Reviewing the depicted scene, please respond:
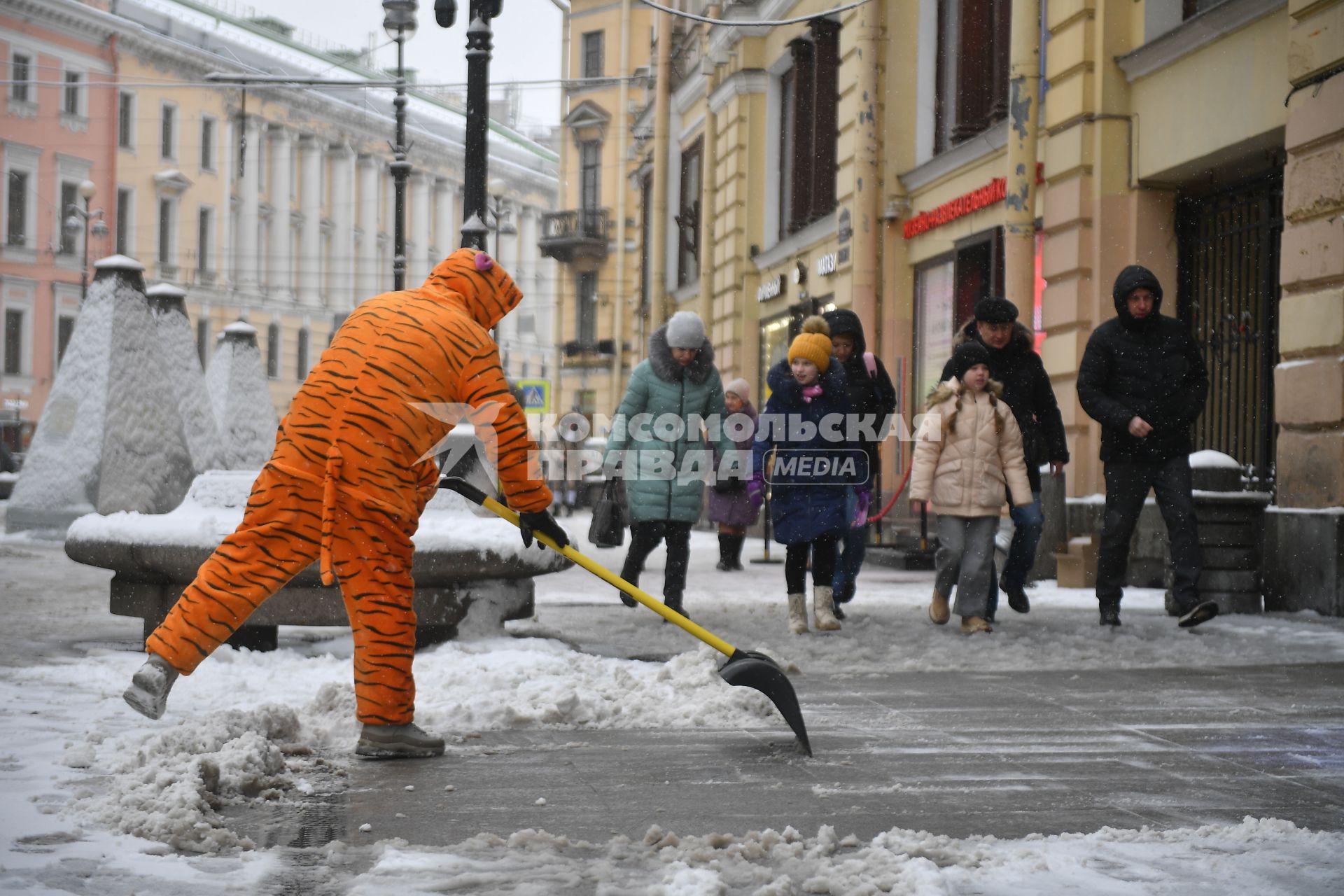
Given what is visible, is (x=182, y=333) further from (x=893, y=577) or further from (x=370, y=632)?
(x=370, y=632)

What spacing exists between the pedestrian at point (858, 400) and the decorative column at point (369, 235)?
30.6 meters

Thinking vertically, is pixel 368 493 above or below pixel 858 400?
below

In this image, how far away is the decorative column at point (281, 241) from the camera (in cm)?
3916

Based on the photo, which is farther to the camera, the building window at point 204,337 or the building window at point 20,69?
the building window at point 204,337

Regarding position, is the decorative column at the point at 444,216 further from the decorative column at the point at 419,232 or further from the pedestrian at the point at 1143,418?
the pedestrian at the point at 1143,418

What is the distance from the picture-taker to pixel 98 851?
3.39 meters

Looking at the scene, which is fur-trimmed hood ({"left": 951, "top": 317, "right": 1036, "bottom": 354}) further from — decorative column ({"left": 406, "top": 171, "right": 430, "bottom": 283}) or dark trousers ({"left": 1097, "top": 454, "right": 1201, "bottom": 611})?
decorative column ({"left": 406, "top": 171, "right": 430, "bottom": 283})

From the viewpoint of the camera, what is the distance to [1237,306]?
420 inches

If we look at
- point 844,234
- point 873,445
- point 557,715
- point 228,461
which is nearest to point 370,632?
point 557,715

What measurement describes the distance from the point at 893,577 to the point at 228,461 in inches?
285

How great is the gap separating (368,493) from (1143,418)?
16.5 feet

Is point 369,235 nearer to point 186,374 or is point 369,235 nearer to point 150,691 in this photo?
point 186,374

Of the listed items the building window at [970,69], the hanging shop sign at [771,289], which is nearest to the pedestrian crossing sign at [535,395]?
the hanging shop sign at [771,289]

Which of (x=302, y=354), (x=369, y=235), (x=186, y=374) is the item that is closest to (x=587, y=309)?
(x=369, y=235)
